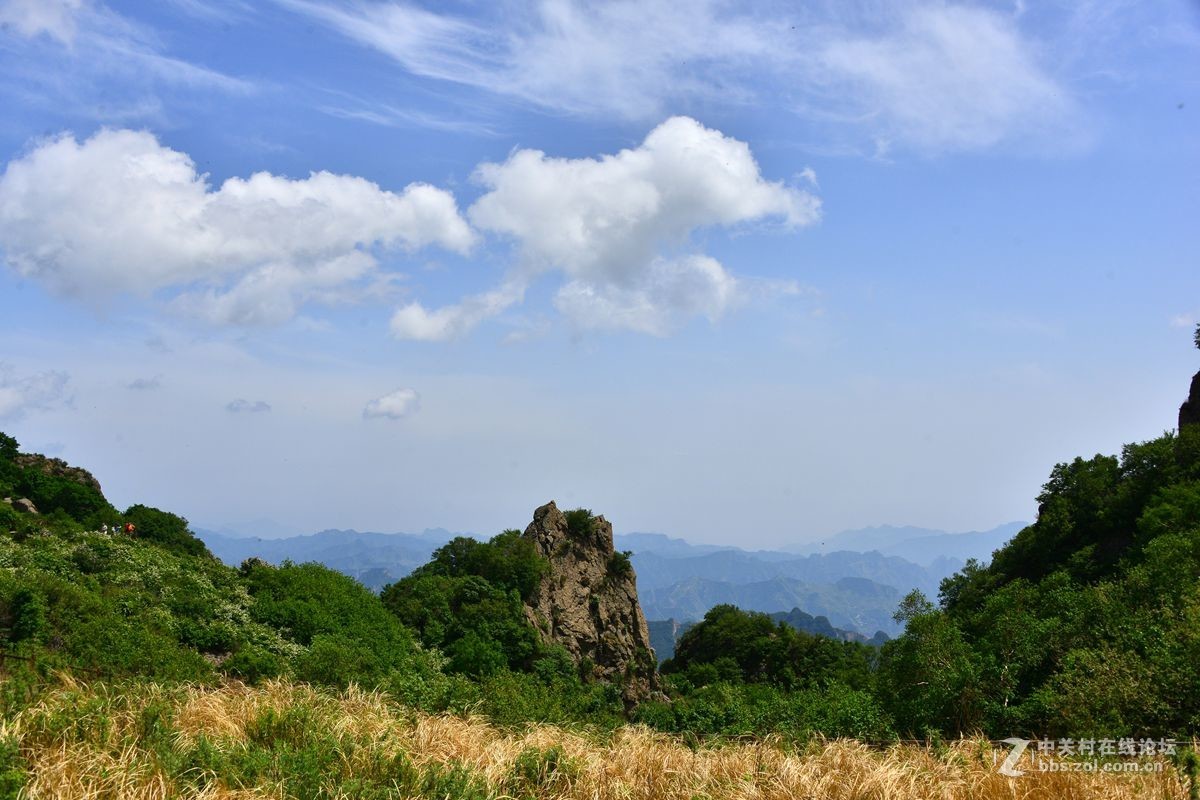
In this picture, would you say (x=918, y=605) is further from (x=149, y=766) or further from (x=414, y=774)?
(x=149, y=766)

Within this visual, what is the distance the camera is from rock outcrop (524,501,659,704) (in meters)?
45.7

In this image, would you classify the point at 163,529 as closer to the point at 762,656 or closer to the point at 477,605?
the point at 477,605

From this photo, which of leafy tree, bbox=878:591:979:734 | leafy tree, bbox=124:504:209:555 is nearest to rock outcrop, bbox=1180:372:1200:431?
leafy tree, bbox=878:591:979:734

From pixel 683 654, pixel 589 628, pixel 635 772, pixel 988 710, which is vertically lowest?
pixel 683 654

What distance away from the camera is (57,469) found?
4450cm

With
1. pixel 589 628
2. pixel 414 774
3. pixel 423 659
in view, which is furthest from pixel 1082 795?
pixel 589 628

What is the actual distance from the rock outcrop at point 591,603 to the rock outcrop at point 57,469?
86.2 ft

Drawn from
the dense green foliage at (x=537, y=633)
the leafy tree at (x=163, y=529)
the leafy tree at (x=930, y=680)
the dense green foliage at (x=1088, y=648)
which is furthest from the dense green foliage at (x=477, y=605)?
the dense green foliage at (x=1088, y=648)

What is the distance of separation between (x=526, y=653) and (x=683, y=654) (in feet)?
103

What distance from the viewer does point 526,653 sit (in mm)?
37500

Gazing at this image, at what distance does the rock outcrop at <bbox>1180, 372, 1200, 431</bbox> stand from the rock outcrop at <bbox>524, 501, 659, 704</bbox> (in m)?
34.6

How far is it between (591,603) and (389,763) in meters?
43.1

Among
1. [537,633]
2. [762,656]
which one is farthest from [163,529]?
[762,656]

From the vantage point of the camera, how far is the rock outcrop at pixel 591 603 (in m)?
45.7
